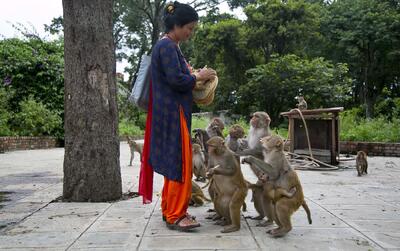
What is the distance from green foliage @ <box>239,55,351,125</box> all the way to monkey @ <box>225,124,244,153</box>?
60.9 ft

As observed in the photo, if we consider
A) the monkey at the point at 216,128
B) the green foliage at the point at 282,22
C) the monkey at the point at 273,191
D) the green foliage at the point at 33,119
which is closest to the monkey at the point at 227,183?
the monkey at the point at 273,191

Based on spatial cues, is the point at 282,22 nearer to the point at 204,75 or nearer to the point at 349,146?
the point at 349,146

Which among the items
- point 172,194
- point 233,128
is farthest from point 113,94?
point 172,194

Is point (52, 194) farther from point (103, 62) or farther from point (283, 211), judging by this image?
point (283, 211)

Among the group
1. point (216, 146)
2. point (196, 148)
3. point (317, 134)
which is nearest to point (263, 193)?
point (216, 146)

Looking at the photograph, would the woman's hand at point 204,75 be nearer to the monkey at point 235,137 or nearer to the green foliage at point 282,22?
the monkey at point 235,137

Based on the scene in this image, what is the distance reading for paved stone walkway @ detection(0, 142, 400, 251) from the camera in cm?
378

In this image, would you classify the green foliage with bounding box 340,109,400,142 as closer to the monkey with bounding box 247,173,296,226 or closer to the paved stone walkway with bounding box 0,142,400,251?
the paved stone walkway with bounding box 0,142,400,251

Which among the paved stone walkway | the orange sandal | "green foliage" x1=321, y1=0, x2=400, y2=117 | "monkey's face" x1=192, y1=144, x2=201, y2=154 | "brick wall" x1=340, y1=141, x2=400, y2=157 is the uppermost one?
"green foliage" x1=321, y1=0, x2=400, y2=117

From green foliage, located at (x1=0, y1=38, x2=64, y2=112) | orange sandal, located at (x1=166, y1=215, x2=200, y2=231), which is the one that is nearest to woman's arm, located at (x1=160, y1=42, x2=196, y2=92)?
orange sandal, located at (x1=166, y1=215, x2=200, y2=231)

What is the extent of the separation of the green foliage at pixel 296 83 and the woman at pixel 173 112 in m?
19.9

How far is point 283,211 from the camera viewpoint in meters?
4.02

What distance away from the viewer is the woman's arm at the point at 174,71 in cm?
434

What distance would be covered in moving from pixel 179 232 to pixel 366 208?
2.56m
